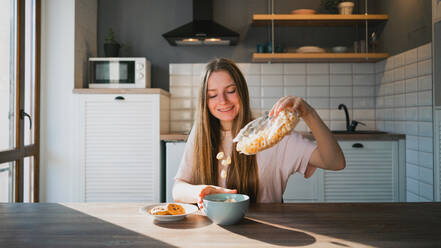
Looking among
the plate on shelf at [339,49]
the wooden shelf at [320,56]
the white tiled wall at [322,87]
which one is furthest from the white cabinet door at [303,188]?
the plate on shelf at [339,49]

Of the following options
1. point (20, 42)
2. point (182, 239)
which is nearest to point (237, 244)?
point (182, 239)

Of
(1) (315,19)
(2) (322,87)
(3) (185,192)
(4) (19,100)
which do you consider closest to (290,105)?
(3) (185,192)

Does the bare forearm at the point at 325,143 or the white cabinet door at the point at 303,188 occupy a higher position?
the bare forearm at the point at 325,143

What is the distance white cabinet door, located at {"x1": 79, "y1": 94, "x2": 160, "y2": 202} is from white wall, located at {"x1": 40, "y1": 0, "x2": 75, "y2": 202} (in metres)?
0.19

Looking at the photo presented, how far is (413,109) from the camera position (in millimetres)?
2789

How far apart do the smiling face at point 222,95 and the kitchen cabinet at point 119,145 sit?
154 centimetres

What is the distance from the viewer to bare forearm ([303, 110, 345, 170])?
1229 millimetres

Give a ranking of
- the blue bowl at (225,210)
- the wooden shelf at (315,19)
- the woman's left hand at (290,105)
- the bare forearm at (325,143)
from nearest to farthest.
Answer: the blue bowl at (225,210)
the woman's left hand at (290,105)
the bare forearm at (325,143)
the wooden shelf at (315,19)

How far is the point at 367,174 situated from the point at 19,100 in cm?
280

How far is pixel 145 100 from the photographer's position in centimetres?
295

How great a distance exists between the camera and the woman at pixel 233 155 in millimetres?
1399

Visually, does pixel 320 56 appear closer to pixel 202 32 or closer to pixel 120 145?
pixel 202 32

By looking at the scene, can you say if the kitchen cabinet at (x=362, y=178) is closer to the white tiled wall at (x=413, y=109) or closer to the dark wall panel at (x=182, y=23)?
the white tiled wall at (x=413, y=109)

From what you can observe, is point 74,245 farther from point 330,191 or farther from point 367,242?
point 330,191
